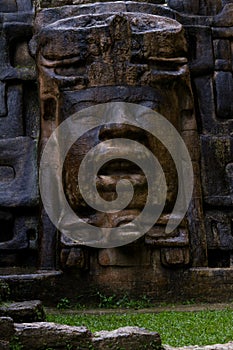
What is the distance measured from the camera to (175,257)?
734 cm

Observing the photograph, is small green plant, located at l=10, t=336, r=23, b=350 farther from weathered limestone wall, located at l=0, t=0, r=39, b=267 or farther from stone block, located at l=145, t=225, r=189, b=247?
weathered limestone wall, located at l=0, t=0, r=39, b=267

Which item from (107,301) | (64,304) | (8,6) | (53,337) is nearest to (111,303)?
(107,301)

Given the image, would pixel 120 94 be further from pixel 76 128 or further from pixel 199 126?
pixel 199 126

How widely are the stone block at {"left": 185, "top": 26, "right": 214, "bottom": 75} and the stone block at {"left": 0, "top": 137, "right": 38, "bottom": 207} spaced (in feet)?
7.50

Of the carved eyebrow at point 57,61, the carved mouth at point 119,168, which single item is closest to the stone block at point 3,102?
the carved eyebrow at point 57,61

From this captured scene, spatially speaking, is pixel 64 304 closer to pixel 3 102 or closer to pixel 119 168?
pixel 119 168

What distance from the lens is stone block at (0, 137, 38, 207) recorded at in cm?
819

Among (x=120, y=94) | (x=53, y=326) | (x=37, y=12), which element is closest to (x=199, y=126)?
(x=120, y=94)

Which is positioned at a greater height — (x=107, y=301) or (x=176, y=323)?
(x=107, y=301)

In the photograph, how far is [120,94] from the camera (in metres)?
7.49

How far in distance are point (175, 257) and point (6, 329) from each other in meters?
3.27

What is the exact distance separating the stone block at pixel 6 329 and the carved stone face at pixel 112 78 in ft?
9.68

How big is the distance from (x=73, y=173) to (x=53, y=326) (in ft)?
10.2

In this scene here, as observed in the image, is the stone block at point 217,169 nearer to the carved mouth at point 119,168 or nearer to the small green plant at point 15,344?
the carved mouth at point 119,168
